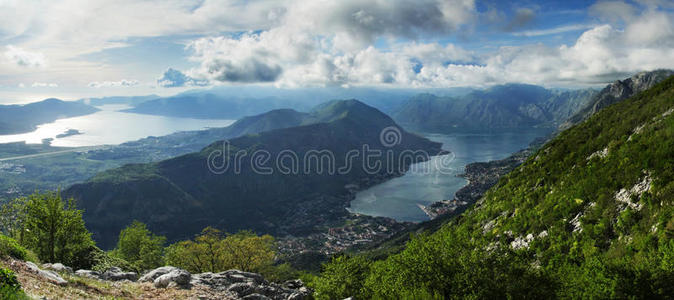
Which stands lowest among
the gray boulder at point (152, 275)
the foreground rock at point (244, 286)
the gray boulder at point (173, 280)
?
the foreground rock at point (244, 286)

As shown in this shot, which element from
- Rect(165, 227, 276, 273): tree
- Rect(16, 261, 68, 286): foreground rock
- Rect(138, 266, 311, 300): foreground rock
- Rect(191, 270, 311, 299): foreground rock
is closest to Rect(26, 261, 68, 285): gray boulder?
Rect(16, 261, 68, 286): foreground rock

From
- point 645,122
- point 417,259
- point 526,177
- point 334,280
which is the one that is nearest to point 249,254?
point 334,280

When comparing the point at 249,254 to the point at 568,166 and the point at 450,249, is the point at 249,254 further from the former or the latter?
the point at 568,166

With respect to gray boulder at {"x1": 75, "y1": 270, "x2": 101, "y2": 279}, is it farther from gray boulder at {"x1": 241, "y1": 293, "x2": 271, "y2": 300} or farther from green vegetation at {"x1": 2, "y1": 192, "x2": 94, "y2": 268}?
gray boulder at {"x1": 241, "y1": 293, "x2": 271, "y2": 300}

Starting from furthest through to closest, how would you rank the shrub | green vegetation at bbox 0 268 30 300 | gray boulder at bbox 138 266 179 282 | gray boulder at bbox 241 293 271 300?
gray boulder at bbox 138 266 179 282
gray boulder at bbox 241 293 271 300
the shrub
green vegetation at bbox 0 268 30 300

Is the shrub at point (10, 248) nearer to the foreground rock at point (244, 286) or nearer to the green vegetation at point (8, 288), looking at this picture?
the green vegetation at point (8, 288)

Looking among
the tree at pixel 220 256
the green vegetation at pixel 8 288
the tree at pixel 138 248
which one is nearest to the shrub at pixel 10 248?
the green vegetation at pixel 8 288

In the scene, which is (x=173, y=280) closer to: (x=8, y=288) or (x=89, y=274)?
(x=89, y=274)

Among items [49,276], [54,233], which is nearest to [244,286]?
[49,276]
